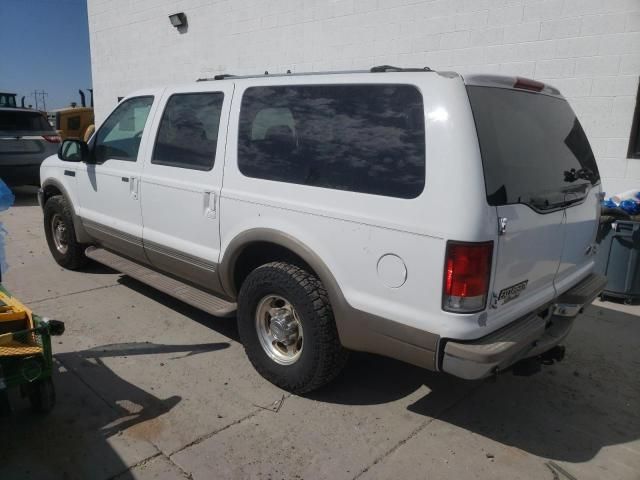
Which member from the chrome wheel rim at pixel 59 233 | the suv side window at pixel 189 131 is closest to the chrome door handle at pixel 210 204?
the suv side window at pixel 189 131

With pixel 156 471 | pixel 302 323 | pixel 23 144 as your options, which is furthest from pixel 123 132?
pixel 23 144

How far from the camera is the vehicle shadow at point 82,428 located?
2.62 meters

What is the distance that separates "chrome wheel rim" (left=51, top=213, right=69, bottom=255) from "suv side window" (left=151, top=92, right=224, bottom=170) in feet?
6.69

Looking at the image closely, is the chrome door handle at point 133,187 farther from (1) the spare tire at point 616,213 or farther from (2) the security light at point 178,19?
(2) the security light at point 178,19

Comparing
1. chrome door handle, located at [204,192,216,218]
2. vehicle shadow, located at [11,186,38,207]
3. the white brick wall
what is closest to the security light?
the white brick wall

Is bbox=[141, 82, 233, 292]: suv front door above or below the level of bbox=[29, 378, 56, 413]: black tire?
above

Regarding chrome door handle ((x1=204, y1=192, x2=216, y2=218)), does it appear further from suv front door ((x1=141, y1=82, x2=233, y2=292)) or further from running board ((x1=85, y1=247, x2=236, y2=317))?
running board ((x1=85, y1=247, x2=236, y2=317))

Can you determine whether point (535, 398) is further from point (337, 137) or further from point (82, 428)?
point (82, 428)

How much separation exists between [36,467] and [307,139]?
7.42 feet

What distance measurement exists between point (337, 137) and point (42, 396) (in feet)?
7.26

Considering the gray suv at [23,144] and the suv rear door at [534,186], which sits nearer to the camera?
the suv rear door at [534,186]

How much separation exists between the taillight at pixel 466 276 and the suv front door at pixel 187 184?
1.75 meters

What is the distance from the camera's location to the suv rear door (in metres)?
2.55

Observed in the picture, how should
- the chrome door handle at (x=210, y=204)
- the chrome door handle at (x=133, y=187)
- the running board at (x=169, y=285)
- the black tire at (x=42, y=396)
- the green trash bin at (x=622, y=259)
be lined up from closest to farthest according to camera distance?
the black tire at (x=42, y=396) → the chrome door handle at (x=210, y=204) → the running board at (x=169, y=285) → the chrome door handle at (x=133, y=187) → the green trash bin at (x=622, y=259)
